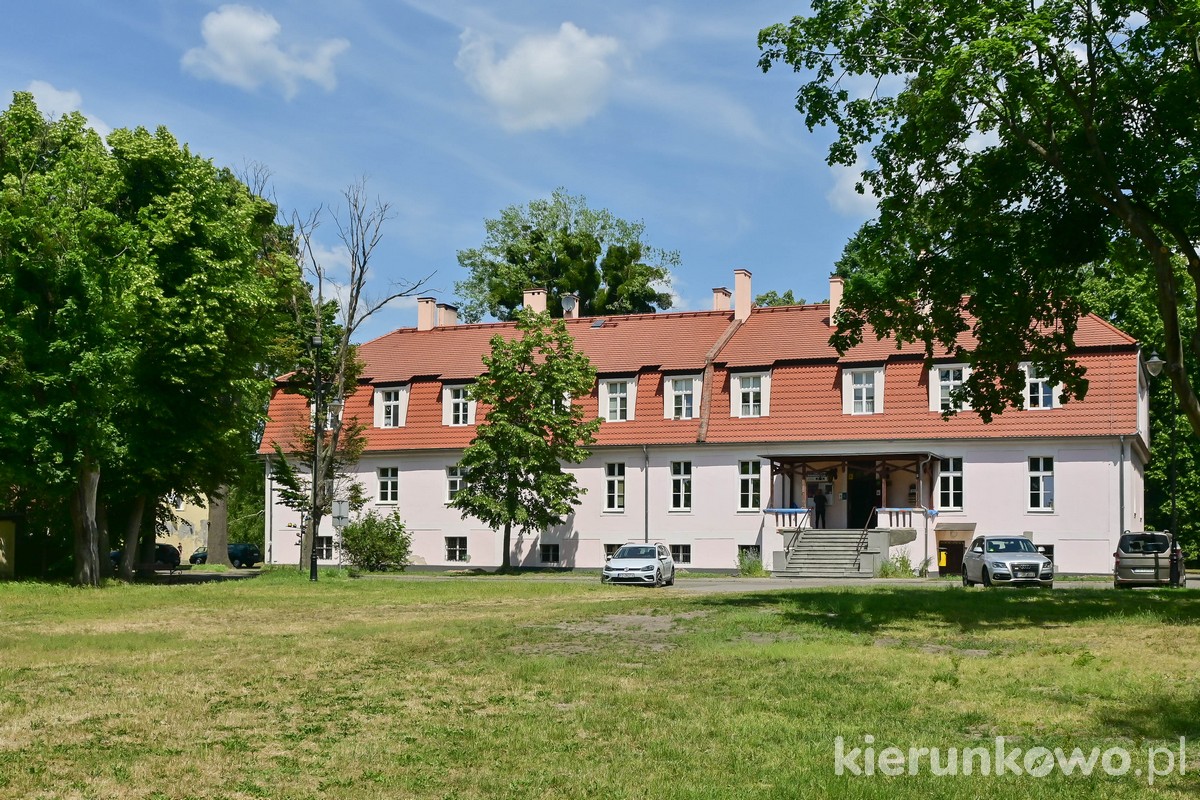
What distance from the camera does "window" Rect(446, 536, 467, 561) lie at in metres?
52.8

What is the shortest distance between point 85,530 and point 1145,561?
27.7 metres

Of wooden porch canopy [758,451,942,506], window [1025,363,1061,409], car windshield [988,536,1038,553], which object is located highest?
window [1025,363,1061,409]

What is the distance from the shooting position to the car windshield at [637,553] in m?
38.4

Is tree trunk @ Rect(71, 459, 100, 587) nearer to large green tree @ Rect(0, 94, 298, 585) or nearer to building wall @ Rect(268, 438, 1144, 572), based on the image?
large green tree @ Rect(0, 94, 298, 585)

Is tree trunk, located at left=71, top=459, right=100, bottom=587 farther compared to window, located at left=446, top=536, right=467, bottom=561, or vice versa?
window, located at left=446, top=536, right=467, bottom=561

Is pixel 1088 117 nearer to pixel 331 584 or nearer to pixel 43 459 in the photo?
pixel 331 584

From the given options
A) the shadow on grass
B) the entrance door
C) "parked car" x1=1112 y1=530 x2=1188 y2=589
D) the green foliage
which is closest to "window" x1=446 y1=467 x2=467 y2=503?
the green foliage

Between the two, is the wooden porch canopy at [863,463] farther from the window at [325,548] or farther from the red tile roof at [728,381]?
the window at [325,548]

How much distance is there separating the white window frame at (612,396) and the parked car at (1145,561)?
67.3ft

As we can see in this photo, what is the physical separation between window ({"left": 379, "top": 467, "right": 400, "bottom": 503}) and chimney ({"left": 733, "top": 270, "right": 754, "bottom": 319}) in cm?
1531

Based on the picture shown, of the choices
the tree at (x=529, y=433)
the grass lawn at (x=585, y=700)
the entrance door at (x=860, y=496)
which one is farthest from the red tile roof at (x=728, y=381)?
the grass lawn at (x=585, y=700)

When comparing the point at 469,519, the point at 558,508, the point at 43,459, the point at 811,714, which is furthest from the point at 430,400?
the point at 811,714

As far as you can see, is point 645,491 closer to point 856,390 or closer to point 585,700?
point 856,390

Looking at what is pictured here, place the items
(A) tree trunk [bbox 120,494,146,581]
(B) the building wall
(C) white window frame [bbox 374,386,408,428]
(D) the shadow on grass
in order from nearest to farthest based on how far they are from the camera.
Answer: (D) the shadow on grass < (A) tree trunk [bbox 120,494,146,581] < (B) the building wall < (C) white window frame [bbox 374,386,408,428]
